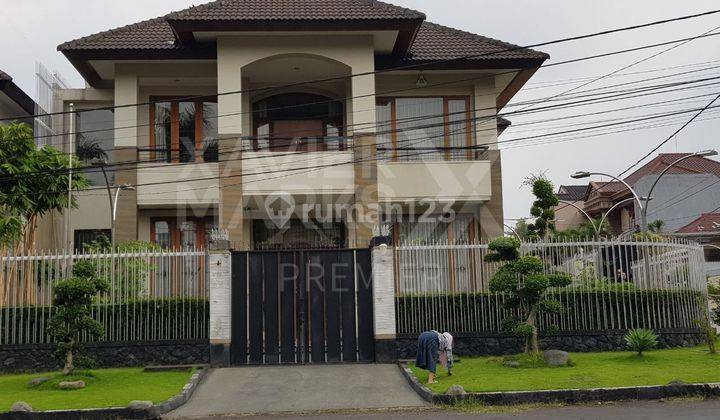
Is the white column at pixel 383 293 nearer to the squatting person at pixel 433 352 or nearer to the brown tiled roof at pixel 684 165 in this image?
the squatting person at pixel 433 352

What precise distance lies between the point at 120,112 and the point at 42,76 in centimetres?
285

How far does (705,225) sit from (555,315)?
32.8 meters

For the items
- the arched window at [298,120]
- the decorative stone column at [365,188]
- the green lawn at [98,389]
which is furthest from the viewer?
the arched window at [298,120]

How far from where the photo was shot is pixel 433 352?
1337 centimetres

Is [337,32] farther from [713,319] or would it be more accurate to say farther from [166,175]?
[713,319]

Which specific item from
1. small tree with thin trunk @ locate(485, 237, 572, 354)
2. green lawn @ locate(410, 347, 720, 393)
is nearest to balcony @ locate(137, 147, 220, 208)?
small tree with thin trunk @ locate(485, 237, 572, 354)

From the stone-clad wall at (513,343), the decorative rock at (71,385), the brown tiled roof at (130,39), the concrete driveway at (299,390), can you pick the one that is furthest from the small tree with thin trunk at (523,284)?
the brown tiled roof at (130,39)

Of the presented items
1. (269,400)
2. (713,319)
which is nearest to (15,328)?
(269,400)

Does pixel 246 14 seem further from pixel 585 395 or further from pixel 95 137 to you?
pixel 585 395

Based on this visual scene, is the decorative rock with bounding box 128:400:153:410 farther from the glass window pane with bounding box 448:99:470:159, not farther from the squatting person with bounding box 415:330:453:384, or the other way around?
the glass window pane with bounding box 448:99:470:159

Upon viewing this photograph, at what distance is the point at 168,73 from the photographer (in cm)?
2170

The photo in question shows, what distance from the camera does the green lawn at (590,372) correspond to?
1252 cm

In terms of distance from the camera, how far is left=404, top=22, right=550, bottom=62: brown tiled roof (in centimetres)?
2150

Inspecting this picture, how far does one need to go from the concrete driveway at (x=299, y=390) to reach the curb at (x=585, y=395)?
0.82 meters
